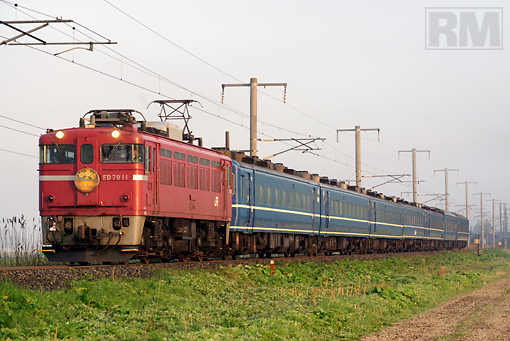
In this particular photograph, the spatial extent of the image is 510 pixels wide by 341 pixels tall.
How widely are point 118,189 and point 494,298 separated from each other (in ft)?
40.2

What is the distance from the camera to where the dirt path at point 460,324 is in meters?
13.9

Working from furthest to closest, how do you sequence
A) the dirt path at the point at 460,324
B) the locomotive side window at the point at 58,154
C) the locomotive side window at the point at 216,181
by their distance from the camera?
A: the locomotive side window at the point at 216,181, the locomotive side window at the point at 58,154, the dirt path at the point at 460,324

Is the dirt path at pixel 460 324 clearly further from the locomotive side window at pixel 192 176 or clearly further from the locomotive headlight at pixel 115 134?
the locomotive headlight at pixel 115 134

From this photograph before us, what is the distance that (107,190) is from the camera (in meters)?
19.1

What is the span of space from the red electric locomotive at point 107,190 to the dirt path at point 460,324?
779 centimetres

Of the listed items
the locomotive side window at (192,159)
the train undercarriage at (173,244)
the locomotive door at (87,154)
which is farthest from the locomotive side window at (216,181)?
the locomotive door at (87,154)

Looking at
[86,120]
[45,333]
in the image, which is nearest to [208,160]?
[86,120]

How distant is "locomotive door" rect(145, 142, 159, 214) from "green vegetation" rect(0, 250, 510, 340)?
2.10m

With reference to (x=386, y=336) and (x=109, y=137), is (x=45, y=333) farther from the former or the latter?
(x=109, y=137)

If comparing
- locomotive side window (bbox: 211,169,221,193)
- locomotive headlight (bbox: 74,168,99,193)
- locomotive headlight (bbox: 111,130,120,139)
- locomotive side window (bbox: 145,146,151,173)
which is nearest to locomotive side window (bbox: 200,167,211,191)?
locomotive side window (bbox: 211,169,221,193)

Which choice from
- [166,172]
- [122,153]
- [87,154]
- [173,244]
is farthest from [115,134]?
[173,244]

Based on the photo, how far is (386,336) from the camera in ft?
46.5

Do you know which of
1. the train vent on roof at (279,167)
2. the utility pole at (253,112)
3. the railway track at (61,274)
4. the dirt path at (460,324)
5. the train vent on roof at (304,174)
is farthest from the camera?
the train vent on roof at (304,174)

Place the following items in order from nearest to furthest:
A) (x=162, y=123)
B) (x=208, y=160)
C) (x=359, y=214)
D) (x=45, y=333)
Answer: (x=45, y=333), (x=162, y=123), (x=208, y=160), (x=359, y=214)
